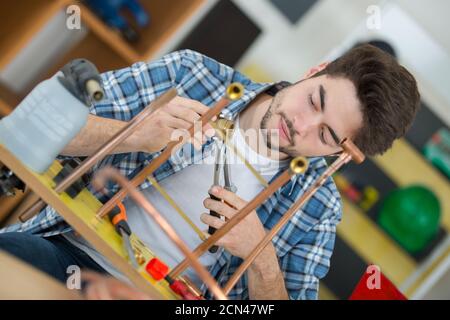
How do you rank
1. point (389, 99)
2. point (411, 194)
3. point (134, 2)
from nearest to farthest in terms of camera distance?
point (389, 99)
point (134, 2)
point (411, 194)

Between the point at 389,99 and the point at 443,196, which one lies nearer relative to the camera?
the point at 389,99

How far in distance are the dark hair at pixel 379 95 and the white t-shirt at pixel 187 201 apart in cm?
22

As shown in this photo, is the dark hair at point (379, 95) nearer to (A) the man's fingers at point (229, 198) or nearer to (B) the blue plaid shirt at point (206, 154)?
(B) the blue plaid shirt at point (206, 154)

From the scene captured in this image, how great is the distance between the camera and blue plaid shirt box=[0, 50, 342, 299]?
1022 millimetres

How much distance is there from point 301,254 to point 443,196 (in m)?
0.94

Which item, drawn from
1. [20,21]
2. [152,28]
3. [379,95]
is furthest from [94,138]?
[152,28]

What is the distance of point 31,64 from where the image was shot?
5.16ft

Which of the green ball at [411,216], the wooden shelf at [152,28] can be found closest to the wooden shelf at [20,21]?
the wooden shelf at [152,28]

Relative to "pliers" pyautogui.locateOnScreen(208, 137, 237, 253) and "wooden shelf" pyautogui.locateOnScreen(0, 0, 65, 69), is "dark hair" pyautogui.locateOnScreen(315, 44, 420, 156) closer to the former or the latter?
"pliers" pyautogui.locateOnScreen(208, 137, 237, 253)

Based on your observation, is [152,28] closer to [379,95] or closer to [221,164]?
[221,164]

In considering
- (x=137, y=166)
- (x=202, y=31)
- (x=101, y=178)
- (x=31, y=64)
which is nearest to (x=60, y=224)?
(x=137, y=166)

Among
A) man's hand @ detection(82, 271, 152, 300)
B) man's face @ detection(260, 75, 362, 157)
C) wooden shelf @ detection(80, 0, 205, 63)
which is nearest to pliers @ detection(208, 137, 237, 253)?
man's face @ detection(260, 75, 362, 157)

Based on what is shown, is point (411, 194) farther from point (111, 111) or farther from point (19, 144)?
point (19, 144)

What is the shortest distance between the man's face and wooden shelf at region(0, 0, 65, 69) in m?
0.82
